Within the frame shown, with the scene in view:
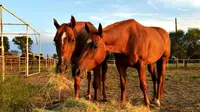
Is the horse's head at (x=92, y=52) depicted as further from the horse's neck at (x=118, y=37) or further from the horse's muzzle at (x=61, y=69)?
the horse's muzzle at (x=61, y=69)

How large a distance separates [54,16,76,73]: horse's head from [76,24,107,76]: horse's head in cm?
63

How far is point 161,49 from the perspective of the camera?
7.26 meters

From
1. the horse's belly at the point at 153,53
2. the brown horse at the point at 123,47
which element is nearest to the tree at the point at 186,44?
the horse's belly at the point at 153,53

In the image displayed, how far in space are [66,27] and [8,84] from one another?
1.83m

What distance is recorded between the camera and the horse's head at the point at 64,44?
19.2 ft

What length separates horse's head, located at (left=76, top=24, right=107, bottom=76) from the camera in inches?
211

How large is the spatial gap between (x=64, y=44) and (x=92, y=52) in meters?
0.85

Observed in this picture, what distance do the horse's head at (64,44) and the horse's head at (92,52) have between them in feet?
2.05

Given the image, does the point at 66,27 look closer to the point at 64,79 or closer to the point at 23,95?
the point at 64,79

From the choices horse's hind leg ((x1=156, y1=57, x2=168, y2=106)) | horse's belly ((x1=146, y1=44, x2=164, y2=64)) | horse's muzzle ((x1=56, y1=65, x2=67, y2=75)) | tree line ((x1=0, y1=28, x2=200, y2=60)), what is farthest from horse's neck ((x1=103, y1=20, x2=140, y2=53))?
tree line ((x1=0, y1=28, x2=200, y2=60))

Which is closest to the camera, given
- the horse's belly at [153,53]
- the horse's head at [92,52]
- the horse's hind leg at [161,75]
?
the horse's head at [92,52]

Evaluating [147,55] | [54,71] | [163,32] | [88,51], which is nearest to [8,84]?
[54,71]

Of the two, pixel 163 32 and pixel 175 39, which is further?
pixel 175 39

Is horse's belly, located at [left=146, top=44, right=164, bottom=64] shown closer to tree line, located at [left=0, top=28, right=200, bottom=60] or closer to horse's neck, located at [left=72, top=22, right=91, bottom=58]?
horse's neck, located at [left=72, top=22, right=91, bottom=58]
